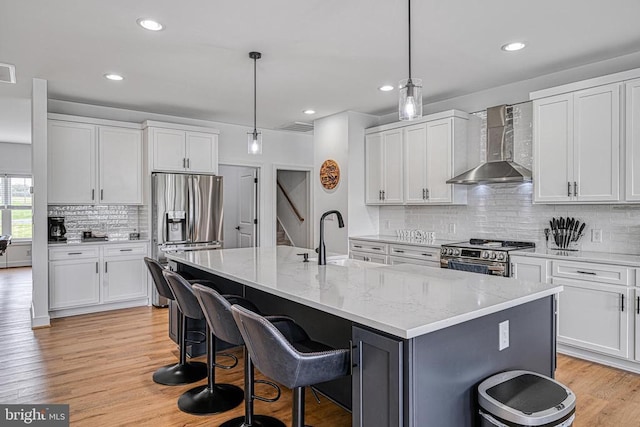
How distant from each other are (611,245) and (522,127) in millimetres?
1421

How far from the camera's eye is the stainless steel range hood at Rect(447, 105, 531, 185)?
13.4 feet

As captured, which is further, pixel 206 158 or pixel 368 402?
pixel 206 158

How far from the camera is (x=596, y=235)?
372 cm

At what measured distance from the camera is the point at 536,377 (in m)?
1.79

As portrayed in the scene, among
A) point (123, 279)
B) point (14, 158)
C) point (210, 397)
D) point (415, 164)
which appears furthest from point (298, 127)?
point (14, 158)

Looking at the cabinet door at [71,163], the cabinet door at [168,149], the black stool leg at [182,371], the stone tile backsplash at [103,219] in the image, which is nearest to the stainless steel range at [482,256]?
the black stool leg at [182,371]

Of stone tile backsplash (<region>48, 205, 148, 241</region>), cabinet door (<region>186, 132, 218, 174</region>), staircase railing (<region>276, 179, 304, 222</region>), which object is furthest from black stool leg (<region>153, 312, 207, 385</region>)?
staircase railing (<region>276, 179, 304, 222</region>)

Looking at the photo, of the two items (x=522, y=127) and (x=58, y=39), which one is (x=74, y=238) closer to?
(x=58, y=39)

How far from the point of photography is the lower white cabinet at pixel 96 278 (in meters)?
4.67

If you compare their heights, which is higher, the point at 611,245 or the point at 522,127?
the point at 522,127

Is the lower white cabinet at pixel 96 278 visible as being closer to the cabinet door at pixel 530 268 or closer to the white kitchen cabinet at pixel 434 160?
the white kitchen cabinet at pixel 434 160

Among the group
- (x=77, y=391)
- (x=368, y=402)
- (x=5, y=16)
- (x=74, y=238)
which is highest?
(x=5, y=16)

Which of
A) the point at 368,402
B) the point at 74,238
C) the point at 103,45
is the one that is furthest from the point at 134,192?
the point at 368,402

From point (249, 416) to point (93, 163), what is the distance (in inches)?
160
